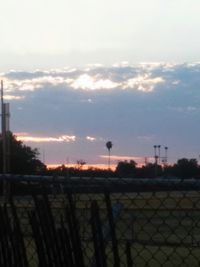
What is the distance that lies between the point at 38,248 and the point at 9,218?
0.44m

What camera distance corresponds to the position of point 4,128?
1119 inches

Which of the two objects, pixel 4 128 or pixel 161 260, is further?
pixel 4 128

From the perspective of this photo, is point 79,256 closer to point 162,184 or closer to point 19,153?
point 162,184

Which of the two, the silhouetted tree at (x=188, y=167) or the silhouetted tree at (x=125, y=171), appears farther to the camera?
the silhouetted tree at (x=188, y=167)

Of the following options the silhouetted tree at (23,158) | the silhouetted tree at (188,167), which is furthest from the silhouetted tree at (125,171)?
the silhouetted tree at (23,158)

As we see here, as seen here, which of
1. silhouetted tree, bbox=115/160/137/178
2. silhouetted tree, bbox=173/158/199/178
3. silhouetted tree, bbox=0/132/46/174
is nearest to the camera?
silhouetted tree, bbox=115/160/137/178

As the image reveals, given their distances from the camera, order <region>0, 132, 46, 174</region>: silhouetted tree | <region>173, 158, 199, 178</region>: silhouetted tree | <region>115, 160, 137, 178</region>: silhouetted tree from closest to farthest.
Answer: <region>115, 160, 137, 178</region>: silhouetted tree, <region>173, 158, 199, 178</region>: silhouetted tree, <region>0, 132, 46, 174</region>: silhouetted tree

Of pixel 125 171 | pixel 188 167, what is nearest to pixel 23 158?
pixel 188 167

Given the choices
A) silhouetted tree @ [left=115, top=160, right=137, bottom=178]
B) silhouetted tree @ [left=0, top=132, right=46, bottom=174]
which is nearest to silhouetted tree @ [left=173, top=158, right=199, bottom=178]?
silhouetted tree @ [left=115, top=160, right=137, bottom=178]

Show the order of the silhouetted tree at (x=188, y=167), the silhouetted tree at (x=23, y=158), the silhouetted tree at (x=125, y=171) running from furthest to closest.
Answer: the silhouetted tree at (x=23, y=158) < the silhouetted tree at (x=188, y=167) < the silhouetted tree at (x=125, y=171)

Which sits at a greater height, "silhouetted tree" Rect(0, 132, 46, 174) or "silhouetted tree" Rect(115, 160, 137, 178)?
"silhouetted tree" Rect(0, 132, 46, 174)

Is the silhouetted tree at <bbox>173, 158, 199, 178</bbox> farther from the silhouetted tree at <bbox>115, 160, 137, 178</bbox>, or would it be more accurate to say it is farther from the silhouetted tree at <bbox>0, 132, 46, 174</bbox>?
the silhouetted tree at <bbox>0, 132, 46, 174</bbox>

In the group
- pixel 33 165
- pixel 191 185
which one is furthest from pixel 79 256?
pixel 33 165

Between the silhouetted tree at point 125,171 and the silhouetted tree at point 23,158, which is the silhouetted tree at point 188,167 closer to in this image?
the silhouetted tree at point 125,171
